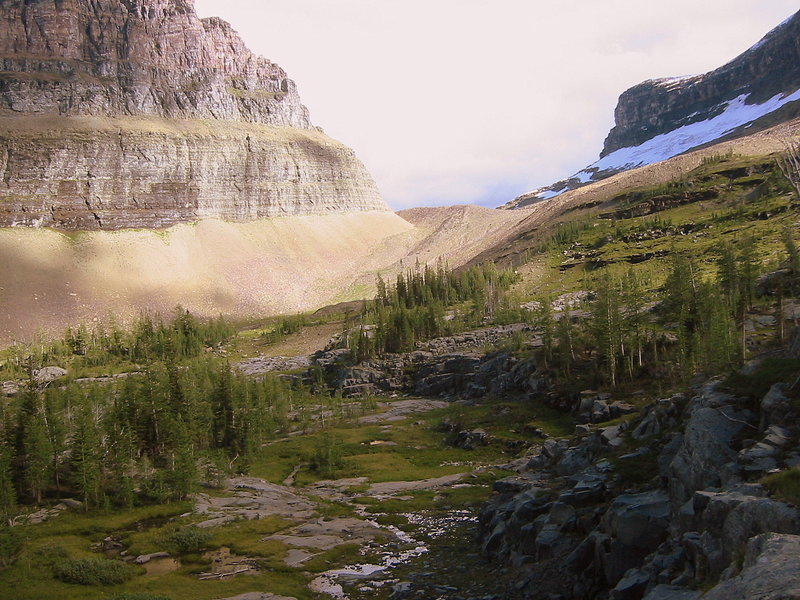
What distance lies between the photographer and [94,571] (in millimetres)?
47938

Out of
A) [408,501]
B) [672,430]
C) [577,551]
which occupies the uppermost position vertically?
[672,430]

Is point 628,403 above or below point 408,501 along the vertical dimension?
above

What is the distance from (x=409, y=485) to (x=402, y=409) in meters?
51.5

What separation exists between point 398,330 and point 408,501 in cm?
10399

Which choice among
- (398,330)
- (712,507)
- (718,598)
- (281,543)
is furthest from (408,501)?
(398,330)

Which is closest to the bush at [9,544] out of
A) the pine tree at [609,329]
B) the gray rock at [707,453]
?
the gray rock at [707,453]

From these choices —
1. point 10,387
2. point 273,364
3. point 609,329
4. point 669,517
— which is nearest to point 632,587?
point 669,517

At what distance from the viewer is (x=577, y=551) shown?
32.9 meters

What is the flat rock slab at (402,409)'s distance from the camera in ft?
393

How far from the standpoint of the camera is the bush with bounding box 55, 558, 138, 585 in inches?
1849

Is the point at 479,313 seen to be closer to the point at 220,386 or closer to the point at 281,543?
the point at 220,386

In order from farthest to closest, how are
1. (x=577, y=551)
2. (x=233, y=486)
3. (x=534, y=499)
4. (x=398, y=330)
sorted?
(x=398, y=330), (x=233, y=486), (x=534, y=499), (x=577, y=551)

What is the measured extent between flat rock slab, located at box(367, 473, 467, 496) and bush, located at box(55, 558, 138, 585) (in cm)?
3063

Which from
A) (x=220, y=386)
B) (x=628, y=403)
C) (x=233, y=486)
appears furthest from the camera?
(x=220, y=386)
